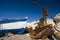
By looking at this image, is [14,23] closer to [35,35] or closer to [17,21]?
[17,21]

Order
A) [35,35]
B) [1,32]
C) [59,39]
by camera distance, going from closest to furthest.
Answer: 1. [59,39]
2. [35,35]
3. [1,32]

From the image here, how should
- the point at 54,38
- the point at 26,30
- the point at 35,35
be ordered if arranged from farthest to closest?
the point at 26,30
the point at 35,35
the point at 54,38

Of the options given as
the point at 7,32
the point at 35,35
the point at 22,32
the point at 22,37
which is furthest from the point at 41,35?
the point at 7,32

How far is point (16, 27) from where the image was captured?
529 centimetres

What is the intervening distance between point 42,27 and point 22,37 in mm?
838

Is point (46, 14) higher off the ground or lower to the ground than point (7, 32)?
higher

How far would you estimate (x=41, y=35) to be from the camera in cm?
460

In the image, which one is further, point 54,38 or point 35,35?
point 35,35

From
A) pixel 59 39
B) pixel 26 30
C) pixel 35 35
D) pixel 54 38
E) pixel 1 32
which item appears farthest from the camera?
pixel 26 30

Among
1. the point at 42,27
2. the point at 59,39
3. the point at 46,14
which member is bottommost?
the point at 59,39

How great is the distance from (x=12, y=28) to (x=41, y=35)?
50.1 inches

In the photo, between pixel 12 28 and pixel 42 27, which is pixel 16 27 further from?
pixel 42 27

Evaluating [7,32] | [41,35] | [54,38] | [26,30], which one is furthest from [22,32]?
[54,38]

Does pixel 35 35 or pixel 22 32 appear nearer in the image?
pixel 35 35
